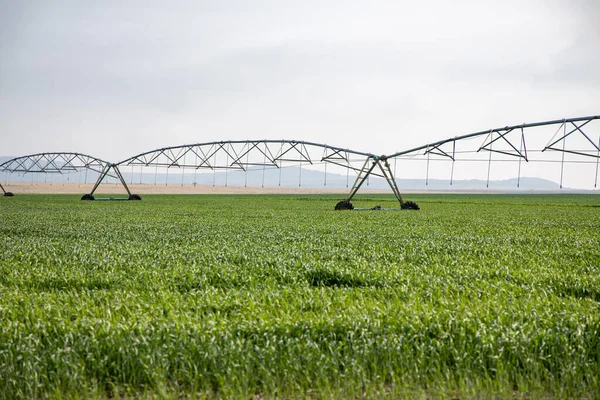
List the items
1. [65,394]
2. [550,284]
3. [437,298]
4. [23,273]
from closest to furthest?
1. [65,394]
2. [437,298]
3. [550,284]
4. [23,273]

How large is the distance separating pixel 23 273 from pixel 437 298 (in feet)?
16.8

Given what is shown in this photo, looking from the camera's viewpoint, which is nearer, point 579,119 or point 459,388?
point 459,388

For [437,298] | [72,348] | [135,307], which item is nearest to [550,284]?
[437,298]

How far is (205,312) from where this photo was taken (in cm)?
493

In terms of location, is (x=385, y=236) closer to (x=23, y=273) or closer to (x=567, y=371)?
(x=23, y=273)

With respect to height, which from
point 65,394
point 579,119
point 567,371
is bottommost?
point 65,394

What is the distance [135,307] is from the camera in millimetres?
5008

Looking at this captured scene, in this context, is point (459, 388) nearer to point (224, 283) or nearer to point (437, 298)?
point (437, 298)

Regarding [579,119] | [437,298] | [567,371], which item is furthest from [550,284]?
[579,119]

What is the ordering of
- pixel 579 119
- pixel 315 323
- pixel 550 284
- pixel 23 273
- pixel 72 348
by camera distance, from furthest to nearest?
pixel 579 119
pixel 23 273
pixel 550 284
pixel 315 323
pixel 72 348

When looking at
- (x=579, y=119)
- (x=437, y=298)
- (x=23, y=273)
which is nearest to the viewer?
(x=437, y=298)

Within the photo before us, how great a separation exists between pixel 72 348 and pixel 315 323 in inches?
72.0

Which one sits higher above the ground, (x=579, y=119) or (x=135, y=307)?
(x=579, y=119)

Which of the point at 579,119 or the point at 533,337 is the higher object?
the point at 579,119
